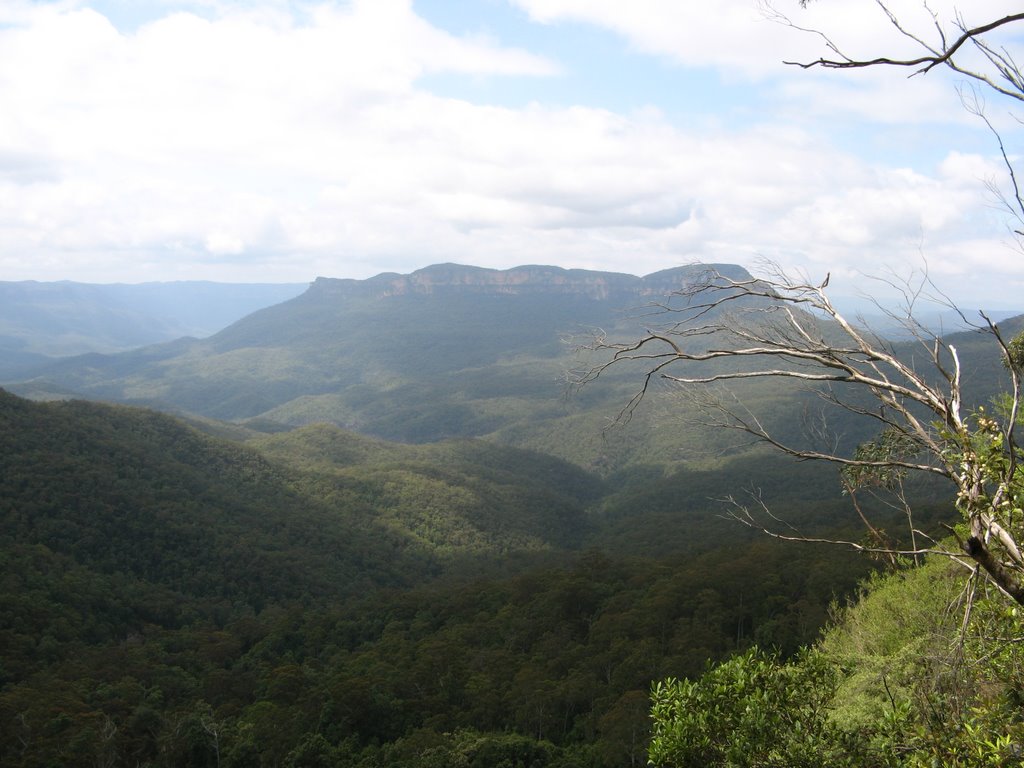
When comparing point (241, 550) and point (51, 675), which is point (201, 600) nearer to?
point (241, 550)

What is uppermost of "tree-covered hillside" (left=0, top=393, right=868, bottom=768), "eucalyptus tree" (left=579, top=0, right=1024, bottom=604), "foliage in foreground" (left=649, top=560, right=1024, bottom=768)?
"eucalyptus tree" (left=579, top=0, right=1024, bottom=604)

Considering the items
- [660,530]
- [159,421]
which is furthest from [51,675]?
[660,530]

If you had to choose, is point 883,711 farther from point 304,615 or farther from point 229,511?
point 229,511

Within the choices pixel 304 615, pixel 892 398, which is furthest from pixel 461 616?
pixel 892 398

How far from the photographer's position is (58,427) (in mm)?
57094

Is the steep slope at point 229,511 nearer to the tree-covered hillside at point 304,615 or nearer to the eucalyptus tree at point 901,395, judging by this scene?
the tree-covered hillside at point 304,615

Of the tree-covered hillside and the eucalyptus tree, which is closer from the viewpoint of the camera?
the eucalyptus tree

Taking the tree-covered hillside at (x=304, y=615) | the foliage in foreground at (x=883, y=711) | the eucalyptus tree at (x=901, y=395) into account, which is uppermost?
the eucalyptus tree at (x=901, y=395)

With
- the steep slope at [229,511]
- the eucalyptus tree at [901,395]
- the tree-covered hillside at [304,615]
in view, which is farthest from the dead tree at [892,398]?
the steep slope at [229,511]

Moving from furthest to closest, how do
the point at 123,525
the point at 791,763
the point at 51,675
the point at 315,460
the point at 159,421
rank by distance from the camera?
the point at 315,460 < the point at 159,421 < the point at 123,525 < the point at 51,675 < the point at 791,763

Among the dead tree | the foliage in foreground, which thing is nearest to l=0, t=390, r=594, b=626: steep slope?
the foliage in foreground

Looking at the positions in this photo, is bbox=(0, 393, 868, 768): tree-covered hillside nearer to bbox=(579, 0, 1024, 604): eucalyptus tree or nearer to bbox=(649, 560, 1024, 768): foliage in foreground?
bbox=(649, 560, 1024, 768): foliage in foreground

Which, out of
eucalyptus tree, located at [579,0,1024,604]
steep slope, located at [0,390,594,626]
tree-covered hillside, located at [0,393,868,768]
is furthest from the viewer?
steep slope, located at [0,390,594,626]

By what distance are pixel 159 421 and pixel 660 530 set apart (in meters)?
59.0
